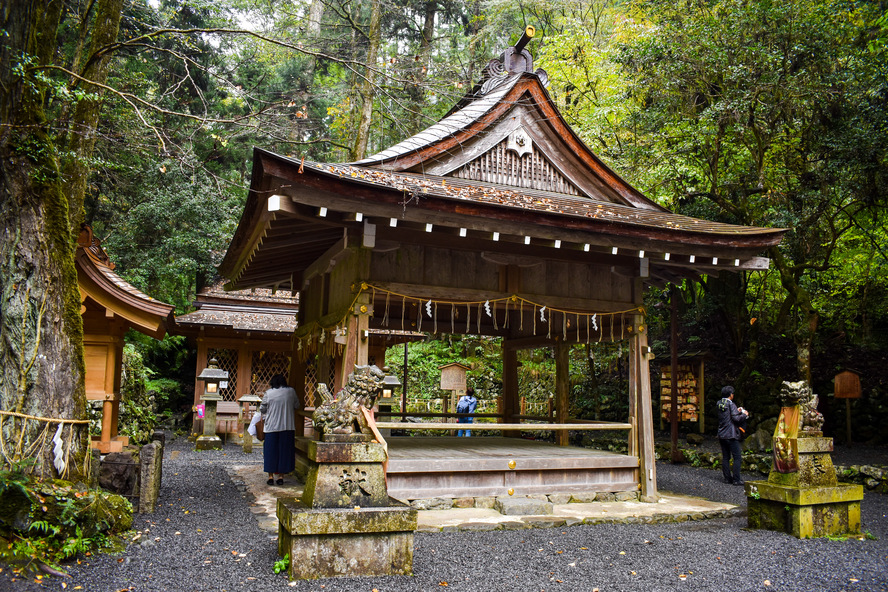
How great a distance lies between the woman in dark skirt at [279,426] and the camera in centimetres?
913

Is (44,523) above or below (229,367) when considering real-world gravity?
below

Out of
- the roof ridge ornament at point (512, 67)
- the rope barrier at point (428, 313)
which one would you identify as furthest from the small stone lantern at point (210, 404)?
the roof ridge ornament at point (512, 67)

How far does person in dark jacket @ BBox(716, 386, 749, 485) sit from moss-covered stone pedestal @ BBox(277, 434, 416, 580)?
25.4 ft

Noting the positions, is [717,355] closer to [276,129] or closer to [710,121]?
[710,121]

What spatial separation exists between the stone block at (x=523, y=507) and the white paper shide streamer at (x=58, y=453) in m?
4.93

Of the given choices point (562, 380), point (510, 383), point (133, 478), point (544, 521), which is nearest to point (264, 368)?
point (510, 383)

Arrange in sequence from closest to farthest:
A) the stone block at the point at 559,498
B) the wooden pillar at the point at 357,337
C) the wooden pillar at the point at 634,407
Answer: the wooden pillar at the point at 357,337 < the stone block at the point at 559,498 < the wooden pillar at the point at 634,407

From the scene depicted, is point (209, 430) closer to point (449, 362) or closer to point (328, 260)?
point (328, 260)

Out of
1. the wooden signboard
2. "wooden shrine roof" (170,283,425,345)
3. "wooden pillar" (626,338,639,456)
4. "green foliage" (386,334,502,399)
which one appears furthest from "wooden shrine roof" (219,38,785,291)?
"green foliage" (386,334,502,399)

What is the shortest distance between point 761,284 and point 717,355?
2.66 m

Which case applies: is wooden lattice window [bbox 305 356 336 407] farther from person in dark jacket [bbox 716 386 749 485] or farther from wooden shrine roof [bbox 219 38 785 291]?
person in dark jacket [bbox 716 386 749 485]

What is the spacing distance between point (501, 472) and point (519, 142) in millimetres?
4962

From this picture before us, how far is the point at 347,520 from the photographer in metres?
4.75

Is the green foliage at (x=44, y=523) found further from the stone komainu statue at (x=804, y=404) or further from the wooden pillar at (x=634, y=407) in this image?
the stone komainu statue at (x=804, y=404)
